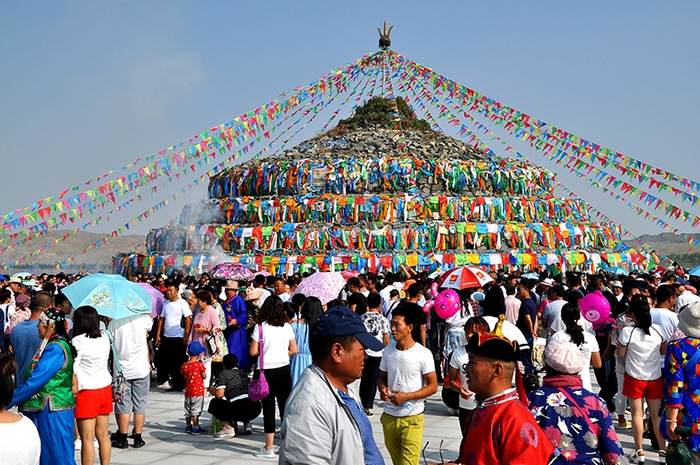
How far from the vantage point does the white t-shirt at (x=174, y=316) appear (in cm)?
1241

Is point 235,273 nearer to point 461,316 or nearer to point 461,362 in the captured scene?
point 461,316

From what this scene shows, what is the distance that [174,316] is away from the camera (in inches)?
490

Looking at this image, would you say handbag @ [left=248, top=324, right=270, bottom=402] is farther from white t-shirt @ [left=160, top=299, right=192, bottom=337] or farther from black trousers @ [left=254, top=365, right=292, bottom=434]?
white t-shirt @ [left=160, top=299, right=192, bottom=337]

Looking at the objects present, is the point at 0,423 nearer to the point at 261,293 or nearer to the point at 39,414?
the point at 39,414

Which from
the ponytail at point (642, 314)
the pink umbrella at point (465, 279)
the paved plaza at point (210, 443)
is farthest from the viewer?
the pink umbrella at point (465, 279)

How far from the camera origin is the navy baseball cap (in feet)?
11.9

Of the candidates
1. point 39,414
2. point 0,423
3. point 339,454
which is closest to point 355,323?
point 339,454

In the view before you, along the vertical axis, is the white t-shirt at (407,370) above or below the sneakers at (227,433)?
above

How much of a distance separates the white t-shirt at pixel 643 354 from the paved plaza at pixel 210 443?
1.03m

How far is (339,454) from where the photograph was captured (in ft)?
10.7

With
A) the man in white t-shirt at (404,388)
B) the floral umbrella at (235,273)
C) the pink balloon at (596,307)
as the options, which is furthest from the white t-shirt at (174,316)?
the floral umbrella at (235,273)

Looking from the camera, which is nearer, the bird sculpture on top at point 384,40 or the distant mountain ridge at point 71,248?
the bird sculpture on top at point 384,40

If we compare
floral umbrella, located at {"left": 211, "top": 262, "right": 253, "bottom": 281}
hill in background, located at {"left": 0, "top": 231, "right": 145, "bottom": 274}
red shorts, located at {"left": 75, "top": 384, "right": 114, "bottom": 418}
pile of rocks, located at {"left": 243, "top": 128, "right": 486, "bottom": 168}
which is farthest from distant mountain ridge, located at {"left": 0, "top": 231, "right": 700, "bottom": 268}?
red shorts, located at {"left": 75, "top": 384, "right": 114, "bottom": 418}

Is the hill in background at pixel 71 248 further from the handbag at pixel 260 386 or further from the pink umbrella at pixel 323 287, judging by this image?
the handbag at pixel 260 386
